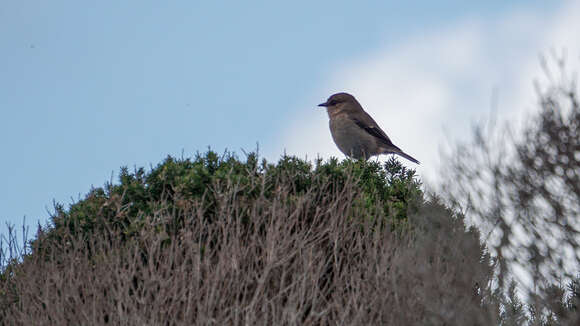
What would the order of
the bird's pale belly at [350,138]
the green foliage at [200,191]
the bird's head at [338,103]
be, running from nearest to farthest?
the green foliage at [200,191]
the bird's pale belly at [350,138]
the bird's head at [338,103]

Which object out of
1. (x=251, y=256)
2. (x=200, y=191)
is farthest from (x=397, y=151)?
(x=251, y=256)

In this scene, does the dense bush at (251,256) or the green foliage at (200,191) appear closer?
the dense bush at (251,256)

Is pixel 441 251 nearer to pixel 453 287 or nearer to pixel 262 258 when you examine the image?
pixel 453 287

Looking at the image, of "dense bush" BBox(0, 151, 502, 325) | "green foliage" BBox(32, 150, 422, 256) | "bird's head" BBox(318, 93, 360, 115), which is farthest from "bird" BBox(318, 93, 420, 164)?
"green foliage" BBox(32, 150, 422, 256)

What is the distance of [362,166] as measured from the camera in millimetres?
12094

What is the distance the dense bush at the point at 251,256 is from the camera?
25.3 feet

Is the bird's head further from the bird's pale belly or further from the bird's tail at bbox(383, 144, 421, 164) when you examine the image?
the bird's tail at bbox(383, 144, 421, 164)

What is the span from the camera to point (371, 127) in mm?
15617

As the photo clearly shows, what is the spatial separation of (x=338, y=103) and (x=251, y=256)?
23.6 feet

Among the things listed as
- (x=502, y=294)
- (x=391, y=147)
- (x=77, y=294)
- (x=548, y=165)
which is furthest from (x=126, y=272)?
(x=391, y=147)

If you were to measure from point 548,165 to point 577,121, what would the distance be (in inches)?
23.6

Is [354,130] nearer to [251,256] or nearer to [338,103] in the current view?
[338,103]

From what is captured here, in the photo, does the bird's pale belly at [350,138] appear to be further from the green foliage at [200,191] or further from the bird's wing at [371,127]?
the green foliage at [200,191]

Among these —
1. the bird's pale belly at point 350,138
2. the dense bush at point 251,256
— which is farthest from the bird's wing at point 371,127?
the dense bush at point 251,256
